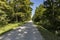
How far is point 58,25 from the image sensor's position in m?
16.4

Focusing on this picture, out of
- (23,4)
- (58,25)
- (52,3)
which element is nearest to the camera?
(58,25)

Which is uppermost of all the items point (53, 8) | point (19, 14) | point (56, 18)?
point (53, 8)

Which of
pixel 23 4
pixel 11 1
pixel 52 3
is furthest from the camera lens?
pixel 23 4

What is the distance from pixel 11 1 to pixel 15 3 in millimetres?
2141

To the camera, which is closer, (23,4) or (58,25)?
(58,25)

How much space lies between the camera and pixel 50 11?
696 inches

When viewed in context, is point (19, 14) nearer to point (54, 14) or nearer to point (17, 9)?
point (17, 9)

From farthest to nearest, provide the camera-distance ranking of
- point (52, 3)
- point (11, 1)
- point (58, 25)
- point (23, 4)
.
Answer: point (23, 4) < point (11, 1) < point (52, 3) < point (58, 25)

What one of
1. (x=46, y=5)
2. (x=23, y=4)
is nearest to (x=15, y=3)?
(x=23, y=4)

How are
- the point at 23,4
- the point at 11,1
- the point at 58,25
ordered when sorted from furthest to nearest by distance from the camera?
1. the point at 23,4
2. the point at 11,1
3. the point at 58,25

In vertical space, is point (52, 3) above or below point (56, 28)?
above

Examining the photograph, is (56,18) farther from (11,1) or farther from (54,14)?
(11,1)

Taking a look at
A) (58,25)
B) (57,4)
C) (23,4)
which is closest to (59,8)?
(57,4)

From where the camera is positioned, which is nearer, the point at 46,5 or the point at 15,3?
the point at 46,5
